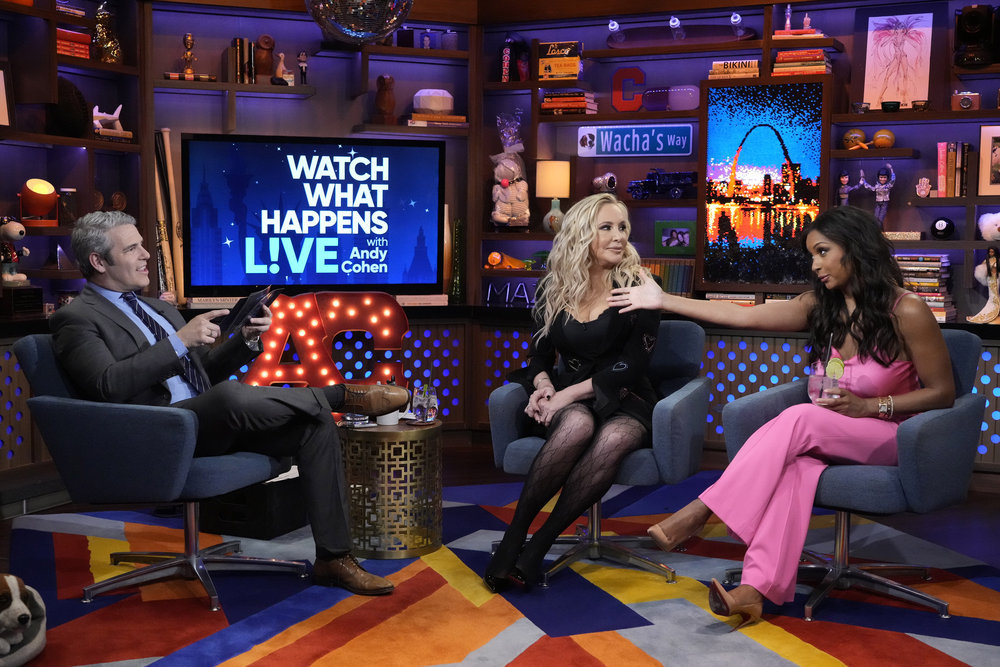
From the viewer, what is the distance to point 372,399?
11.8 feet

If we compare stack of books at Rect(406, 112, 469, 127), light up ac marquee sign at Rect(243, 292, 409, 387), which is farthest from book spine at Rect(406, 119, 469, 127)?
light up ac marquee sign at Rect(243, 292, 409, 387)

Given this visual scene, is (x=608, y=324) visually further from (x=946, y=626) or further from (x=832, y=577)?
(x=946, y=626)

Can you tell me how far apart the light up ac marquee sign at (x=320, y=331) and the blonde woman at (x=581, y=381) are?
5.30ft

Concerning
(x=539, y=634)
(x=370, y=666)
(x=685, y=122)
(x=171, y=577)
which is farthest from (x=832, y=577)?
(x=685, y=122)

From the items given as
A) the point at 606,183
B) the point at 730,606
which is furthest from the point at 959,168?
the point at 730,606

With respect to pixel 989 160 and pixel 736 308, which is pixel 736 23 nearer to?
pixel 989 160

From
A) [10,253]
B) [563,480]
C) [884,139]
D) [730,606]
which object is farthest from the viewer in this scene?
[884,139]

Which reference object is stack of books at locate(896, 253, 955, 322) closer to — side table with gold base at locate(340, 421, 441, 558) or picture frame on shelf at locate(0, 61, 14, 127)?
side table with gold base at locate(340, 421, 441, 558)

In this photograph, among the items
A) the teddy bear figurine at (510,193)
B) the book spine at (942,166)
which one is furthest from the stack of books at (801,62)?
the teddy bear figurine at (510,193)

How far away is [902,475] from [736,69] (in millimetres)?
3003

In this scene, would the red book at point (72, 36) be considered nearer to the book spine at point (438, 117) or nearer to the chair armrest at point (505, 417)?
the book spine at point (438, 117)

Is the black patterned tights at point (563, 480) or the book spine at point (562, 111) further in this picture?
the book spine at point (562, 111)

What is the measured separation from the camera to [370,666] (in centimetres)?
284

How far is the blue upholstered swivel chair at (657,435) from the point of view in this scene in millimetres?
3486
